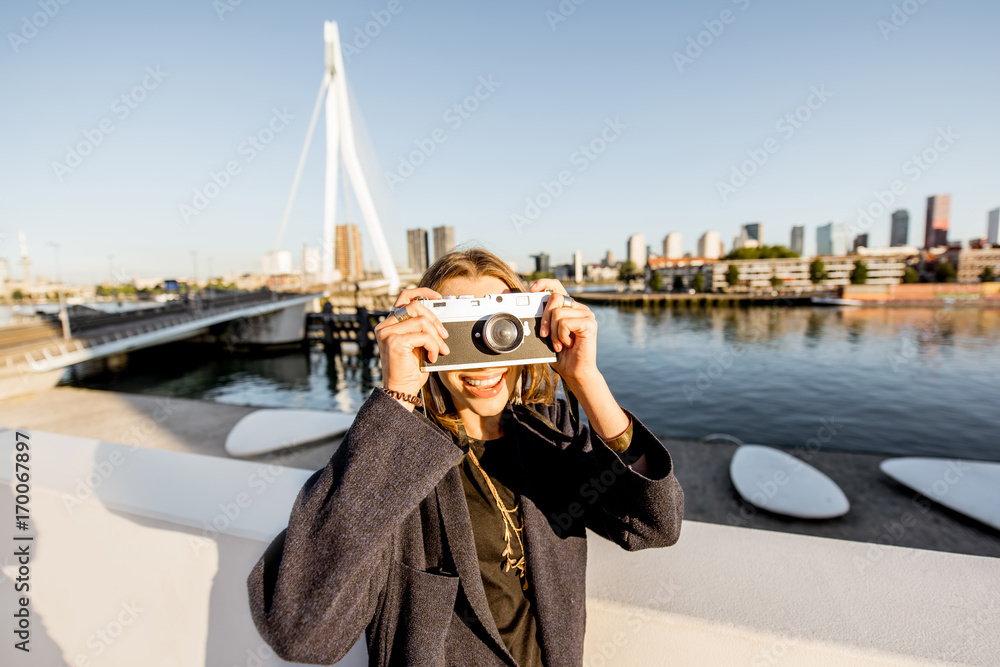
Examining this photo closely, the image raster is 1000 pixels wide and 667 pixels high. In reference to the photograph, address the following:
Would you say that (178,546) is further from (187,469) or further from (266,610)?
(266,610)

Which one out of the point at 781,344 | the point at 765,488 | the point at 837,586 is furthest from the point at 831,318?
the point at 837,586

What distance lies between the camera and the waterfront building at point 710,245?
358ft

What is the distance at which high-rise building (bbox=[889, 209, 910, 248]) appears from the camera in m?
89.1

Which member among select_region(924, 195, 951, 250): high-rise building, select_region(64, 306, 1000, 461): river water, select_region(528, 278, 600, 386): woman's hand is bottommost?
select_region(64, 306, 1000, 461): river water

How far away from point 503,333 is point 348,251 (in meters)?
43.0

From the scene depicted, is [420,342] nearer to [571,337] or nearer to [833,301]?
[571,337]

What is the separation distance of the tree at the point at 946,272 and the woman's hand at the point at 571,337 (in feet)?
290

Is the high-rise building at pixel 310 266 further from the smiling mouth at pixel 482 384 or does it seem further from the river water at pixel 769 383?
the smiling mouth at pixel 482 384

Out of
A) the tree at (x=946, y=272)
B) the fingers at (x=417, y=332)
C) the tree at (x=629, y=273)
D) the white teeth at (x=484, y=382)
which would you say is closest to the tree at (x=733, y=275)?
the tree at (x=629, y=273)

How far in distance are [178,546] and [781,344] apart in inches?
1384

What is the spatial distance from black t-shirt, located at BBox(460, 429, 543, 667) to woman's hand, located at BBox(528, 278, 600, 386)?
0.27 meters

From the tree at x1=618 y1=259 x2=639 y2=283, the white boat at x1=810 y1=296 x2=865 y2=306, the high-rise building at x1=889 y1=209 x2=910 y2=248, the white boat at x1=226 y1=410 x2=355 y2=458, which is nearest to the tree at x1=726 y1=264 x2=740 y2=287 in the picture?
the white boat at x1=810 y1=296 x2=865 y2=306

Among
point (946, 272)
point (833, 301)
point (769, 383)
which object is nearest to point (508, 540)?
point (769, 383)

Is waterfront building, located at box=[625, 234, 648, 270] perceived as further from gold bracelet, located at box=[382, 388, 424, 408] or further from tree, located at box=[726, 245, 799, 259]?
gold bracelet, located at box=[382, 388, 424, 408]
